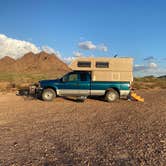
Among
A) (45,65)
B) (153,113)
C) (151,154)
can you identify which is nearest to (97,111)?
(153,113)

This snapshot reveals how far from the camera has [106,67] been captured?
1734 centimetres

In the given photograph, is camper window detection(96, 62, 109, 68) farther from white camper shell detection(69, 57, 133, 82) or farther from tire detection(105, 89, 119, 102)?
tire detection(105, 89, 119, 102)

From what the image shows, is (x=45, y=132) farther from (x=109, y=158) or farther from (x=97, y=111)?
(x=97, y=111)

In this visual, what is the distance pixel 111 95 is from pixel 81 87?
182 centimetres

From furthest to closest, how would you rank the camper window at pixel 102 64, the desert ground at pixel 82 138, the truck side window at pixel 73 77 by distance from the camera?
the camper window at pixel 102 64, the truck side window at pixel 73 77, the desert ground at pixel 82 138

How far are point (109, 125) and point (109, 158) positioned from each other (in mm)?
3828

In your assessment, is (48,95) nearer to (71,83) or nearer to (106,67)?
(71,83)

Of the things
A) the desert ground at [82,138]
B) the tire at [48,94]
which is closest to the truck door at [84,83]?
the tire at [48,94]

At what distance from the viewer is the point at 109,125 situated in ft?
33.3

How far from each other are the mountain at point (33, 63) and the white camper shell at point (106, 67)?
414 ft

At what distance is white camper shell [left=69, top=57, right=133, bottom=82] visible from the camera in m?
17.1

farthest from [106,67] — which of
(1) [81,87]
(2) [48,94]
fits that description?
(2) [48,94]

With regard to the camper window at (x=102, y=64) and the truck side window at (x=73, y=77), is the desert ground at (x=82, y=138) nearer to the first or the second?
the truck side window at (x=73, y=77)

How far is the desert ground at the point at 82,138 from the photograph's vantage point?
20.7 feet
